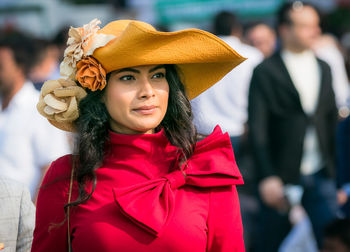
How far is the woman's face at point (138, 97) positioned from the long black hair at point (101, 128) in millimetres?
76

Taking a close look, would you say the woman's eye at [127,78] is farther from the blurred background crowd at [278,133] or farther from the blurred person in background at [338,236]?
the blurred person in background at [338,236]

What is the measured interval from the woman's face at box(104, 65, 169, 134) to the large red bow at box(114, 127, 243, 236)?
0.76 ft

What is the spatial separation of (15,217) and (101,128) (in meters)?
0.52

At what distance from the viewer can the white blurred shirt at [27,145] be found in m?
5.08

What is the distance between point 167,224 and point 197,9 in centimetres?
842

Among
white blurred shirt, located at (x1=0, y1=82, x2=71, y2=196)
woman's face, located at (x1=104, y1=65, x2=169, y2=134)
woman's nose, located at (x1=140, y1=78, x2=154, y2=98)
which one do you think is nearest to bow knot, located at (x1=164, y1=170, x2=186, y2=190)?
woman's face, located at (x1=104, y1=65, x2=169, y2=134)

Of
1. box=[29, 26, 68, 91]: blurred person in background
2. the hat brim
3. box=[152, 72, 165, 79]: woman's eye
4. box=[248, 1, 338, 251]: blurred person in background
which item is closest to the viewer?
the hat brim

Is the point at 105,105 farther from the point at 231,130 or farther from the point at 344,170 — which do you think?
the point at 231,130

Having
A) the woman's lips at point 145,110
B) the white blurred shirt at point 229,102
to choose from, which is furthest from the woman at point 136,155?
the white blurred shirt at point 229,102

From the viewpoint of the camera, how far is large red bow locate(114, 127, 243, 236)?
2.83m

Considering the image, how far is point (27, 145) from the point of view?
5098 mm

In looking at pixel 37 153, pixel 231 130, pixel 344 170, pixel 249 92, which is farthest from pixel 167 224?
pixel 231 130

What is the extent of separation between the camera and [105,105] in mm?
3078

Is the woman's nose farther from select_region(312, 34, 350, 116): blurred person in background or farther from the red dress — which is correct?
select_region(312, 34, 350, 116): blurred person in background
